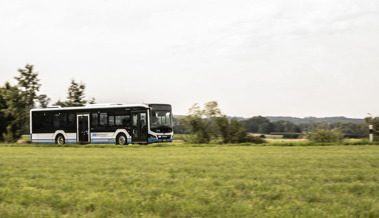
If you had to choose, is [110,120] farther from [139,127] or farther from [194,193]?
[194,193]

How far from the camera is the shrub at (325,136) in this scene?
2280cm

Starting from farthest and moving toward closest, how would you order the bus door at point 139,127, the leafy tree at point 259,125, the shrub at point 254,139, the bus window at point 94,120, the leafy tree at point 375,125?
the bus window at point 94,120 → the bus door at point 139,127 → the leafy tree at point 259,125 → the shrub at point 254,139 → the leafy tree at point 375,125

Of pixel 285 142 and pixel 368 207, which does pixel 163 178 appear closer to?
pixel 368 207

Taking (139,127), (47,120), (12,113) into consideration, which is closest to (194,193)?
(139,127)

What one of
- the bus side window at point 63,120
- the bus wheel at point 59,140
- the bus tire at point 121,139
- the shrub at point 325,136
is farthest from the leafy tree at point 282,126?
the bus wheel at point 59,140

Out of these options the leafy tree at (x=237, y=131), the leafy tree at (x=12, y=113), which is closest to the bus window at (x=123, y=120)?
the leafy tree at (x=237, y=131)

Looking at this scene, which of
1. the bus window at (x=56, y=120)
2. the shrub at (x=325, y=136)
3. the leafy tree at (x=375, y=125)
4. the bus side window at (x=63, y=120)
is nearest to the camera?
the leafy tree at (x=375, y=125)

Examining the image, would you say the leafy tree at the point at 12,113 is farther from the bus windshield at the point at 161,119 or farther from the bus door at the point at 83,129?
the bus windshield at the point at 161,119

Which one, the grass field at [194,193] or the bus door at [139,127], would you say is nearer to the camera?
the grass field at [194,193]

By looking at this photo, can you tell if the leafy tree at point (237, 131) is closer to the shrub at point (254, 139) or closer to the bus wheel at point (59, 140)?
the shrub at point (254, 139)

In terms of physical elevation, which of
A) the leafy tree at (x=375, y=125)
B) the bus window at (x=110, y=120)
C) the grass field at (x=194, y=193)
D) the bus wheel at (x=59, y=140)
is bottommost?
the grass field at (x=194, y=193)

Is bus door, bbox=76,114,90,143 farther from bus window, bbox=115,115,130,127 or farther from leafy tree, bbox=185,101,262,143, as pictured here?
leafy tree, bbox=185,101,262,143

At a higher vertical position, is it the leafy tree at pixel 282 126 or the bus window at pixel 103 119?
the bus window at pixel 103 119

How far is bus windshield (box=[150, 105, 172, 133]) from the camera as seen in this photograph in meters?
27.4
